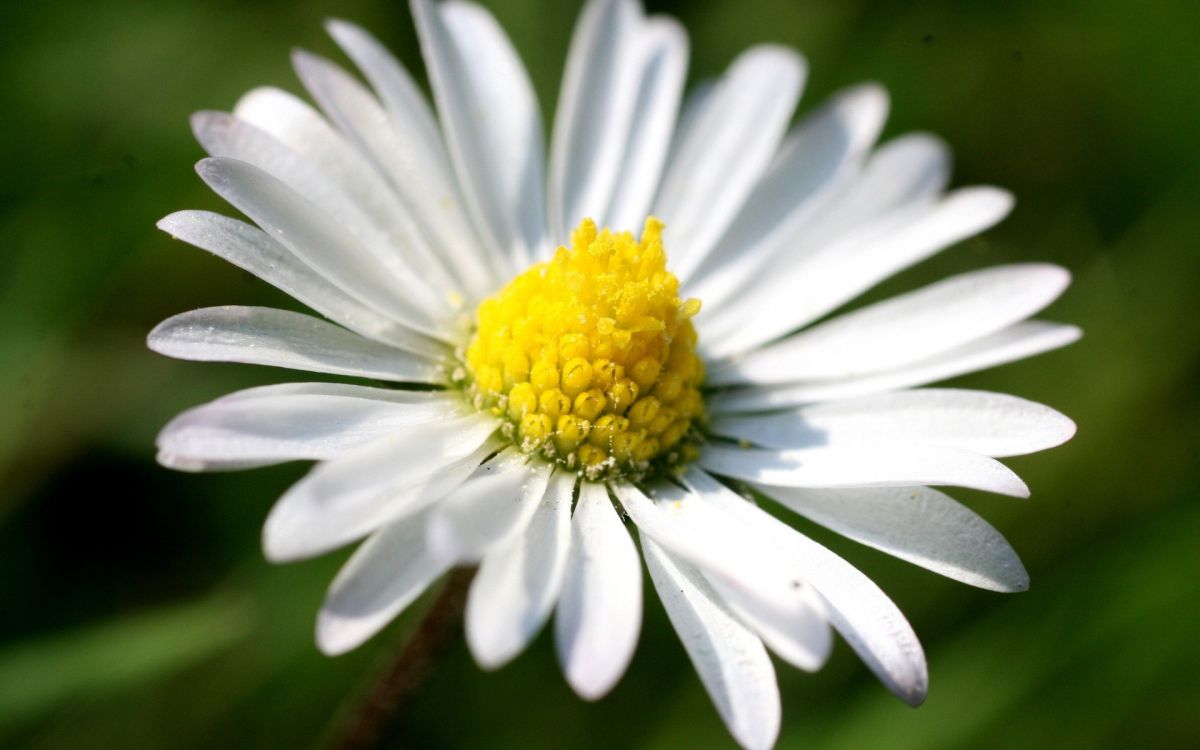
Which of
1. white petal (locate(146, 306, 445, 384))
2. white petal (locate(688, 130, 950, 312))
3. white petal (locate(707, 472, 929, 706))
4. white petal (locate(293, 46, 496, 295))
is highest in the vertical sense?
white petal (locate(293, 46, 496, 295))

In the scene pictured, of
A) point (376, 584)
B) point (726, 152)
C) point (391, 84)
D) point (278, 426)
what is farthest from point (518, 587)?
point (726, 152)

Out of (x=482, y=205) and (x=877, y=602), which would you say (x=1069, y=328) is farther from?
(x=482, y=205)

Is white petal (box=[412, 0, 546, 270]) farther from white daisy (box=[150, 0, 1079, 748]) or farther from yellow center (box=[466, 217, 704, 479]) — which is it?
yellow center (box=[466, 217, 704, 479])

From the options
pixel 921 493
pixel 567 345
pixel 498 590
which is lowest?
pixel 921 493

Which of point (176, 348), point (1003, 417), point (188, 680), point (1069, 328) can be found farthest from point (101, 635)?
point (1069, 328)

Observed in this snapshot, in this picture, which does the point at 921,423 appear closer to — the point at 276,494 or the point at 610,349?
the point at 610,349

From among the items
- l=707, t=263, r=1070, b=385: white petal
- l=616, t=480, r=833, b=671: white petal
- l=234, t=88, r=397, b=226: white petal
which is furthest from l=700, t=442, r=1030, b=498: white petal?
l=234, t=88, r=397, b=226: white petal

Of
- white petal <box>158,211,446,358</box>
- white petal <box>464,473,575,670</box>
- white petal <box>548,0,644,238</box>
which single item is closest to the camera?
white petal <box>464,473,575,670</box>
